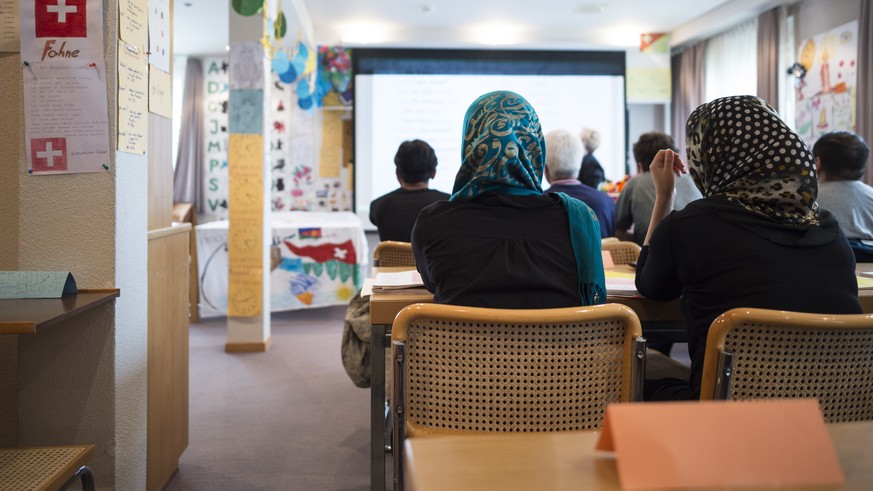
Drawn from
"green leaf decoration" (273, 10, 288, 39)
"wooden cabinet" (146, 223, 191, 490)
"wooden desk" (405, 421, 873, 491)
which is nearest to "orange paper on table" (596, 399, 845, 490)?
"wooden desk" (405, 421, 873, 491)

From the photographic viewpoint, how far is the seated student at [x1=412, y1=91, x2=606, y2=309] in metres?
1.38

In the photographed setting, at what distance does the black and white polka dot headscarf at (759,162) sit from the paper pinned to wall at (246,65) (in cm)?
316

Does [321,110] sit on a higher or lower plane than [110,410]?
higher

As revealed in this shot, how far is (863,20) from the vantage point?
15.6 feet

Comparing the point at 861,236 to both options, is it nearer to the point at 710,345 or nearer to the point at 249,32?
the point at 710,345

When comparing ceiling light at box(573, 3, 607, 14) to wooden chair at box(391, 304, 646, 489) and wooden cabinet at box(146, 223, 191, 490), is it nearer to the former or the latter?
wooden cabinet at box(146, 223, 191, 490)

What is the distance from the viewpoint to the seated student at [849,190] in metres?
2.82

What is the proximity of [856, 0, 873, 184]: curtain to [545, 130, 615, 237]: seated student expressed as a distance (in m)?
2.49

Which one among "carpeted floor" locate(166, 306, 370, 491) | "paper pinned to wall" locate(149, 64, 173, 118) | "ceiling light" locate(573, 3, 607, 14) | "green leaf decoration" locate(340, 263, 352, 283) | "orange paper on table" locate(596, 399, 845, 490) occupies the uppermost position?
"ceiling light" locate(573, 3, 607, 14)

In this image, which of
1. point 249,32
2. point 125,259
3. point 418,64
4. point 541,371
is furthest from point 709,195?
point 418,64

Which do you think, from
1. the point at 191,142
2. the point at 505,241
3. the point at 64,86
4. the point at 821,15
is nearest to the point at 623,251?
the point at 505,241

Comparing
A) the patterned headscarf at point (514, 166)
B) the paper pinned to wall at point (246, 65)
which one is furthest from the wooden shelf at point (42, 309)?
the paper pinned to wall at point (246, 65)

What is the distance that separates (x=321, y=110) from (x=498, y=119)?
546cm

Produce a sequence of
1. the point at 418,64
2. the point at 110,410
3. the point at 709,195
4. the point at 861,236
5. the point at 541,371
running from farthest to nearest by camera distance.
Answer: the point at 418,64 → the point at 861,236 → the point at 110,410 → the point at 709,195 → the point at 541,371
